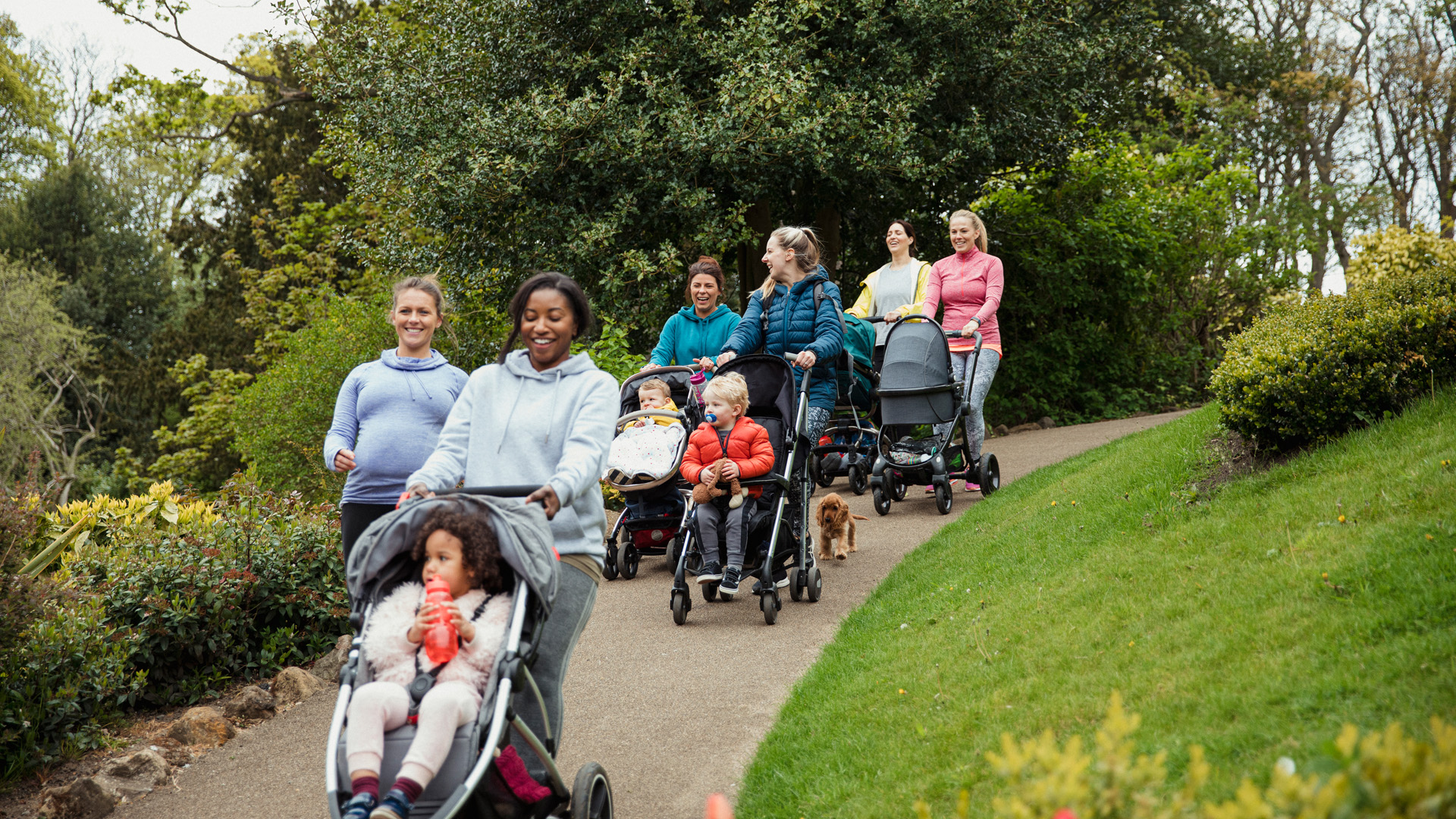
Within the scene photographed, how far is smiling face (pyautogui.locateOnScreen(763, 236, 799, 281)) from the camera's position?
278 inches

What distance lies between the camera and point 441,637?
116 inches

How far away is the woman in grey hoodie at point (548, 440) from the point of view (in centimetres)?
339

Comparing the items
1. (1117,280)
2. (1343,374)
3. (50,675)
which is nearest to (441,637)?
(50,675)

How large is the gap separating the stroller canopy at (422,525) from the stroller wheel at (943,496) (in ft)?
19.3

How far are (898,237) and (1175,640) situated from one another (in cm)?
593

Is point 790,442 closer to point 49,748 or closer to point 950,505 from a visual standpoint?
point 950,505

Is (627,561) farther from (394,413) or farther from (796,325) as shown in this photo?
(394,413)

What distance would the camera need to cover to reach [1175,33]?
66.5 ft

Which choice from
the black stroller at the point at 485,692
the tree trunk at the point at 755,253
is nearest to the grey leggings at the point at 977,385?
the tree trunk at the point at 755,253

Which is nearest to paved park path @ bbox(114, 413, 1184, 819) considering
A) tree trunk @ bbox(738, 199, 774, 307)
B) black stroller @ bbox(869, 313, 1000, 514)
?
black stroller @ bbox(869, 313, 1000, 514)

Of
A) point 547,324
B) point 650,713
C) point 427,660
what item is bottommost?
point 650,713

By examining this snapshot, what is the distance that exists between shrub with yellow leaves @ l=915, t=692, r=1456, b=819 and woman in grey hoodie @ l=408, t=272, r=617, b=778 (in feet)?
5.89

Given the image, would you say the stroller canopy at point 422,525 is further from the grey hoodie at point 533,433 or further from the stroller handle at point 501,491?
the grey hoodie at point 533,433

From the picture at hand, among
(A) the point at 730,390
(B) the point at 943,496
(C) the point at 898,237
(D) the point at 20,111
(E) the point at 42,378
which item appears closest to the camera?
(A) the point at 730,390
